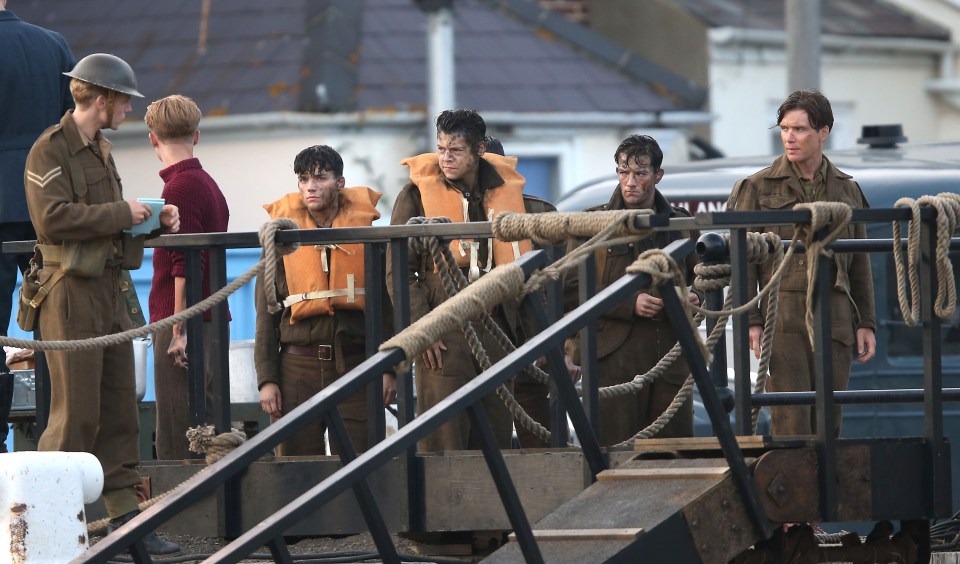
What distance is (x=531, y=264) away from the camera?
5820mm

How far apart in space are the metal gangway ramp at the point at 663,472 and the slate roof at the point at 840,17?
1620 cm

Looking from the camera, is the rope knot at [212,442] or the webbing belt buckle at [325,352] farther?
the webbing belt buckle at [325,352]

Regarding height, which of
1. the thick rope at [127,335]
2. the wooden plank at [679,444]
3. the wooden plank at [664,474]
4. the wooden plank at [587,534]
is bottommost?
the wooden plank at [587,534]

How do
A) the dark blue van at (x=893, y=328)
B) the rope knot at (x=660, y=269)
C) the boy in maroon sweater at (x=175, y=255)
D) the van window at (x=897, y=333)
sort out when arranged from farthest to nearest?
the van window at (x=897, y=333), the dark blue van at (x=893, y=328), the boy in maroon sweater at (x=175, y=255), the rope knot at (x=660, y=269)

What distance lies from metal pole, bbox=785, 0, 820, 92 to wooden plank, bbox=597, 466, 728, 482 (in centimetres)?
1030

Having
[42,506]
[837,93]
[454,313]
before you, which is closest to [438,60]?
[837,93]

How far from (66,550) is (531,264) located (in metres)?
1.85

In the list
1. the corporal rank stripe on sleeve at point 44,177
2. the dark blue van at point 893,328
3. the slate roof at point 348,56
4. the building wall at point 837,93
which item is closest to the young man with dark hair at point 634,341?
the corporal rank stripe on sleeve at point 44,177

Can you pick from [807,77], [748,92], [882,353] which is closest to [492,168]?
[882,353]

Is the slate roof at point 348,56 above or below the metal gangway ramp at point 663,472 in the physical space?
above

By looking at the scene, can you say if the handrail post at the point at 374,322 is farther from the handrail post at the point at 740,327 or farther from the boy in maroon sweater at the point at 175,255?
the handrail post at the point at 740,327

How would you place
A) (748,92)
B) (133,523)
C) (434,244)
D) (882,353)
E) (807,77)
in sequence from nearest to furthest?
(133,523) → (434,244) → (882,353) → (807,77) → (748,92)

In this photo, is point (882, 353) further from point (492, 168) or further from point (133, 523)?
point (133, 523)

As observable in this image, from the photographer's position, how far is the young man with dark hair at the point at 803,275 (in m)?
7.69
